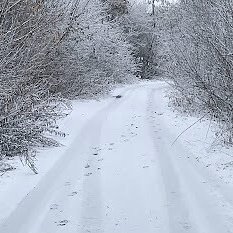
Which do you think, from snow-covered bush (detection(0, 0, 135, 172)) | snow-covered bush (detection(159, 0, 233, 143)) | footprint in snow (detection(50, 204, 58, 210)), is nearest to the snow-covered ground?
footprint in snow (detection(50, 204, 58, 210))

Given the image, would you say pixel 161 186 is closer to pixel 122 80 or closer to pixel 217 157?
pixel 217 157

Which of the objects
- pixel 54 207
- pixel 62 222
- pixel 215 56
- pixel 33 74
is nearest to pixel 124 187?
pixel 54 207

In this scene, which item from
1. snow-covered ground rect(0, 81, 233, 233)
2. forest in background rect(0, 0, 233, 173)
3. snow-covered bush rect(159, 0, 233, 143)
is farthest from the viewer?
forest in background rect(0, 0, 233, 173)

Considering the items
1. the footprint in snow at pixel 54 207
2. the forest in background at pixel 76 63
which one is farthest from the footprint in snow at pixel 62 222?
the forest in background at pixel 76 63

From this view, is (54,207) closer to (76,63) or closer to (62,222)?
(62,222)

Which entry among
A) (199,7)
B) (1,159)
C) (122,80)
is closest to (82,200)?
(1,159)

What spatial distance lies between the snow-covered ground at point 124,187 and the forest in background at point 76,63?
2.20 feet

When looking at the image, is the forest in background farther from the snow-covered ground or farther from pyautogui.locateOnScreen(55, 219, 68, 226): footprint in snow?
pyautogui.locateOnScreen(55, 219, 68, 226): footprint in snow

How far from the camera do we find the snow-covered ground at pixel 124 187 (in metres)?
5.11

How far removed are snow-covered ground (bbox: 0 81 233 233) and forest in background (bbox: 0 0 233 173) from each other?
26.4 inches

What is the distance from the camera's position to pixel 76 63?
2069 centimetres

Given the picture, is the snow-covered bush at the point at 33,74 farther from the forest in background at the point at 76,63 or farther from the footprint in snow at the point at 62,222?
the footprint in snow at the point at 62,222

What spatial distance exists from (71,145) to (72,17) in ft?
33.9

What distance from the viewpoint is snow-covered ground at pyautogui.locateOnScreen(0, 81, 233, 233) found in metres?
5.11
